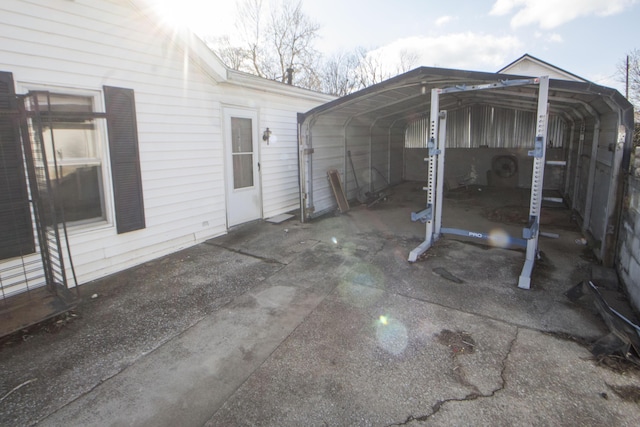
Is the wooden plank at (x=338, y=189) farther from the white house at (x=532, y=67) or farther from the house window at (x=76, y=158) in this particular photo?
the white house at (x=532, y=67)

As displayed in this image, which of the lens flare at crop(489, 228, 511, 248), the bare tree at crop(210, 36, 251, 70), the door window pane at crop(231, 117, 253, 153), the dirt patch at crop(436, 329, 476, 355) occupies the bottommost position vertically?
the dirt patch at crop(436, 329, 476, 355)

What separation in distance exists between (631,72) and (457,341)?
2650 cm

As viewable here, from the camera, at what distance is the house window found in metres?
3.65

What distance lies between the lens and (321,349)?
2764 mm

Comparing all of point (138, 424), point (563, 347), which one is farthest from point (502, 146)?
point (138, 424)

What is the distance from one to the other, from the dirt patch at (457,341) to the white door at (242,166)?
403 cm

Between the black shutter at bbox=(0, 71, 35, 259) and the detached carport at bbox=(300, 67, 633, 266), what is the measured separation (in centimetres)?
405

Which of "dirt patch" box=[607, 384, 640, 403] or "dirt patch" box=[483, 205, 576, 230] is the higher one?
"dirt patch" box=[483, 205, 576, 230]

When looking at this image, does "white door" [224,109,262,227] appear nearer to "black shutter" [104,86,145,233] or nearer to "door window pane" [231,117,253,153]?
"door window pane" [231,117,253,153]

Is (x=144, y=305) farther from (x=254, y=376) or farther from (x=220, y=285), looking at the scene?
(x=254, y=376)

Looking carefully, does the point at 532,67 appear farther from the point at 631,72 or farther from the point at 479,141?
the point at 631,72

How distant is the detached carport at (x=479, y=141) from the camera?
4.25m

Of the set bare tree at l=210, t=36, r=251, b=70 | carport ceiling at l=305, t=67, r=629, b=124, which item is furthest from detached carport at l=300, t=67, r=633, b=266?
bare tree at l=210, t=36, r=251, b=70

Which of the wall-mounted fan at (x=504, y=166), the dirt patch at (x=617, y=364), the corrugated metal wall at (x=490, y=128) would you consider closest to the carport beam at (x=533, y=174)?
the dirt patch at (x=617, y=364)
